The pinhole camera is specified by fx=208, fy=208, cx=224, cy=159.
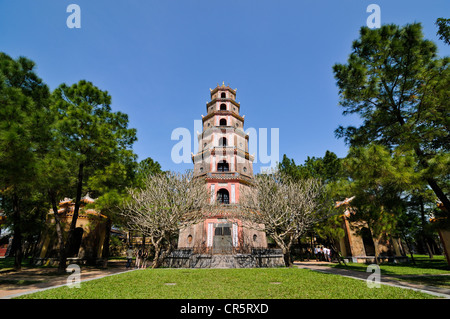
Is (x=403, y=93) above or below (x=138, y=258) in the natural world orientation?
above

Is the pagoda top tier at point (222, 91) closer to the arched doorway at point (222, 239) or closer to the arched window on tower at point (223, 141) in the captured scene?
the arched window on tower at point (223, 141)

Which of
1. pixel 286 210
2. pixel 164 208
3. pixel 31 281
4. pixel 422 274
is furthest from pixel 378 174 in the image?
pixel 31 281

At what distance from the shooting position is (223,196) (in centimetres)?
2373

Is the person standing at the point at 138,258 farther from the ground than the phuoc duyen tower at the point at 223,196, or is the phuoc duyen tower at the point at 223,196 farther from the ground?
the phuoc duyen tower at the point at 223,196

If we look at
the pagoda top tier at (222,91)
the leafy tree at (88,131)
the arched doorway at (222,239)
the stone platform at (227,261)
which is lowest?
the stone platform at (227,261)

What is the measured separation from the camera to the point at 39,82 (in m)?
11.6

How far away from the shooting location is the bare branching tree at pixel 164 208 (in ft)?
50.8

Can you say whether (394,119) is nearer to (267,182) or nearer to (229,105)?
(267,182)

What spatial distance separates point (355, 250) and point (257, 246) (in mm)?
10077

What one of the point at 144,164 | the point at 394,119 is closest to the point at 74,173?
the point at 144,164

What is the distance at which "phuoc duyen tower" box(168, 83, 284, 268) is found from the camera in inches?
674

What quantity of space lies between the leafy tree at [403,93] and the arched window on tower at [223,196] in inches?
586

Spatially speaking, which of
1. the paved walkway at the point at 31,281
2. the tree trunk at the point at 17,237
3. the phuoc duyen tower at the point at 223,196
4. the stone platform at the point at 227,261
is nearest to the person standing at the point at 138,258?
the stone platform at the point at 227,261

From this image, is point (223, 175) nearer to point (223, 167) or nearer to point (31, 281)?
point (223, 167)
